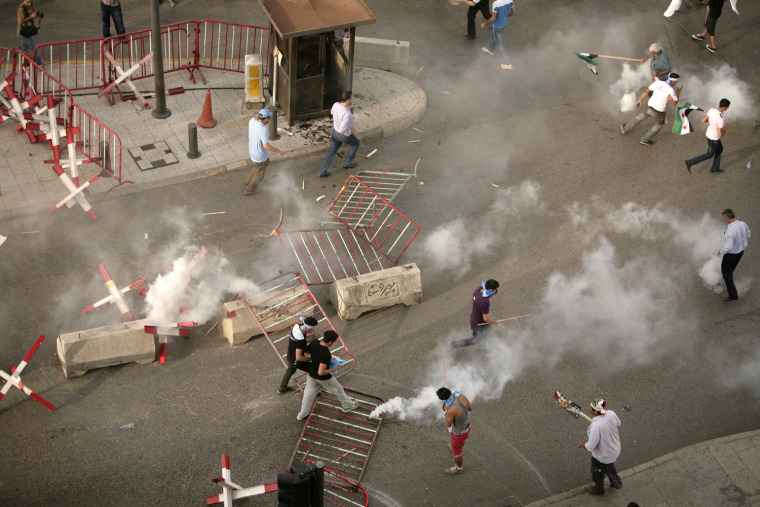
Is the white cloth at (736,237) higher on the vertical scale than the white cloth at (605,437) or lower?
higher

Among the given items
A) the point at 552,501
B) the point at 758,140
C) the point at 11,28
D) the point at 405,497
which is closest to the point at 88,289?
the point at 405,497

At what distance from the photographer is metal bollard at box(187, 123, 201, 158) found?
12562mm

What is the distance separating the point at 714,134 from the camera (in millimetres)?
13117

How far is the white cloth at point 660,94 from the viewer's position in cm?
1369

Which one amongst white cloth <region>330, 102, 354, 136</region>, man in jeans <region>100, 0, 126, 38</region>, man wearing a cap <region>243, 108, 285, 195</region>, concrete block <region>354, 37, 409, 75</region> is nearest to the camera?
man wearing a cap <region>243, 108, 285, 195</region>

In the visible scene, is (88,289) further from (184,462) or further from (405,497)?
(405,497)

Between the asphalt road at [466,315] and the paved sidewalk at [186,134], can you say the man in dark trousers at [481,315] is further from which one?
the paved sidewalk at [186,134]

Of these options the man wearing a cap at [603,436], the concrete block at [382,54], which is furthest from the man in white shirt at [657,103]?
the man wearing a cap at [603,436]

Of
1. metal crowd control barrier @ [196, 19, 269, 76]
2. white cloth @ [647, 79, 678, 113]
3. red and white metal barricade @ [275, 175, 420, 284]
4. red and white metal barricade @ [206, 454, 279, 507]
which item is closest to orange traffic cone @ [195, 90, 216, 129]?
metal crowd control barrier @ [196, 19, 269, 76]

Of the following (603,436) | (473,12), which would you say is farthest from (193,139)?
(603,436)

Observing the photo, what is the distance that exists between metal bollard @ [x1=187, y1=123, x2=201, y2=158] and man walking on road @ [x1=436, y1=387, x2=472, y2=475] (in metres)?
6.68

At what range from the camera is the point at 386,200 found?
41.4 ft

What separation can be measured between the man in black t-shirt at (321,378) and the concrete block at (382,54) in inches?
324

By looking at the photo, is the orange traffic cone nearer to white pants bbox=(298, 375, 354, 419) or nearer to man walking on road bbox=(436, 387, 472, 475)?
white pants bbox=(298, 375, 354, 419)
